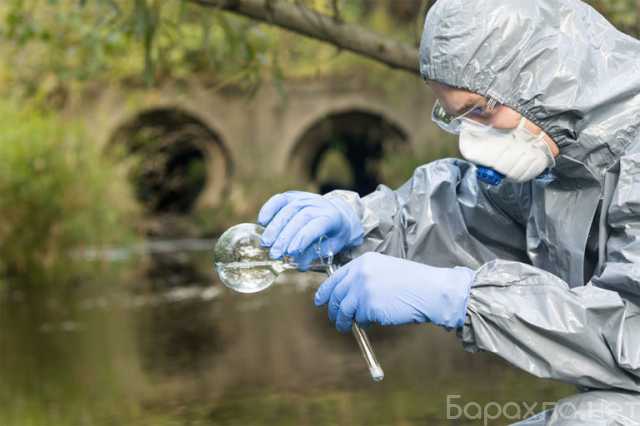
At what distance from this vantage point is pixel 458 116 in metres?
2.78

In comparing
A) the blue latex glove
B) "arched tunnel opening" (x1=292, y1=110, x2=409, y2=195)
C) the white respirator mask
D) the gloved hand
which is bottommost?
"arched tunnel opening" (x1=292, y1=110, x2=409, y2=195)

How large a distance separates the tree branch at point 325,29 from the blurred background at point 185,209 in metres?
0.02

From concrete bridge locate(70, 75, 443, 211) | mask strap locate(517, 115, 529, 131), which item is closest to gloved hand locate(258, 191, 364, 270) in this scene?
mask strap locate(517, 115, 529, 131)

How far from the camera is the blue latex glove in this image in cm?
254

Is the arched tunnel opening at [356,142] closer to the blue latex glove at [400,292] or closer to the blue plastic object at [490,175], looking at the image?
the blue plastic object at [490,175]

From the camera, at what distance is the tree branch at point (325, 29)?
17.8 feet

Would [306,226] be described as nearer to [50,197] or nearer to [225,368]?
[225,368]

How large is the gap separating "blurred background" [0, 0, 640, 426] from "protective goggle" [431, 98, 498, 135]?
2551 mm

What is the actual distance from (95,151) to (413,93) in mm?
6501

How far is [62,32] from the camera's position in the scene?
32.3 ft

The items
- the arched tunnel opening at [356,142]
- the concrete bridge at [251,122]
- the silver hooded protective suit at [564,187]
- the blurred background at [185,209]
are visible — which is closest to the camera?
the silver hooded protective suit at [564,187]

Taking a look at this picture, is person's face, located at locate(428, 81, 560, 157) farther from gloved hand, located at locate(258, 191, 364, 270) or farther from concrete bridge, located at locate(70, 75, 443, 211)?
concrete bridge, located at locate(70, 75, 443, 211)

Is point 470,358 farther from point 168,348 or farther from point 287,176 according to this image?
point 287,176

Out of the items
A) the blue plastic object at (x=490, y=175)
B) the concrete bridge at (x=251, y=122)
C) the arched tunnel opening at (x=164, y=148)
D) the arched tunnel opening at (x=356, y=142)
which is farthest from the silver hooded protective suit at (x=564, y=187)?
the concrete bridge at (x=251, y=122)
